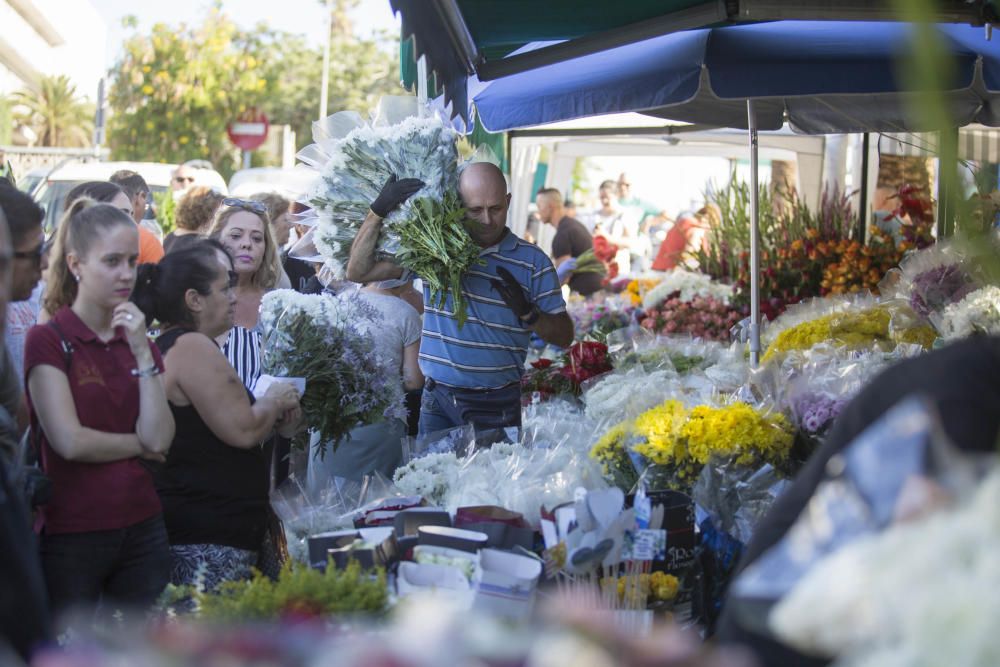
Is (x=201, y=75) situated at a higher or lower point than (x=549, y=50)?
higher

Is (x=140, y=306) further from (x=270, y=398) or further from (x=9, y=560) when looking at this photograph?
(x=9, y=560)

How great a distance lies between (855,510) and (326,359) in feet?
9.21

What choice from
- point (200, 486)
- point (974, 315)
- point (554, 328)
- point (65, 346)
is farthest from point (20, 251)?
point (974, 315)

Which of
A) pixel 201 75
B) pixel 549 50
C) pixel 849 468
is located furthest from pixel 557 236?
pixel 201 75

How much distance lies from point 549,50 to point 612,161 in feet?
115

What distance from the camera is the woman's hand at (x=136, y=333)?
9.48 feet

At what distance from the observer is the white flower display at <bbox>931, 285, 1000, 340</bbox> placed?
4074mm

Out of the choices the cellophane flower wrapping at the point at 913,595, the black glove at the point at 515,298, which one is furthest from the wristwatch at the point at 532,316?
the cellophane flower wrapping at the point at 913,595

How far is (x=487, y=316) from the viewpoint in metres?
4.52

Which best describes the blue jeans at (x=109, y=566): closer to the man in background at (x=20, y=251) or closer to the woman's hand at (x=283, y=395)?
the man in background at (x=20, y=251)

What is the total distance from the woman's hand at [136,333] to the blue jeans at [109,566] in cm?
42

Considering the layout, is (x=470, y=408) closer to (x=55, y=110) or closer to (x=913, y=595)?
(x=913, y=595)

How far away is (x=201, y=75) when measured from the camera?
1350 inches

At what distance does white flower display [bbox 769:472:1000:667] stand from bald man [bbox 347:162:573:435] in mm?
3290
